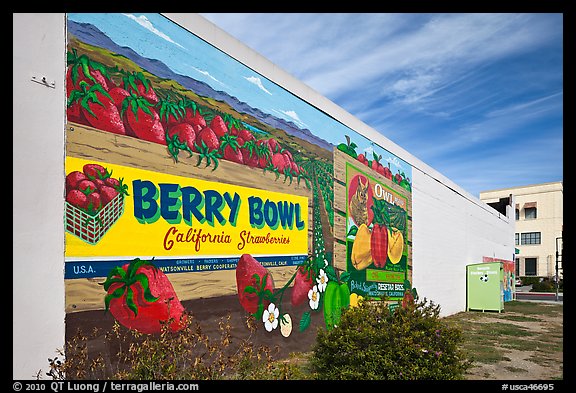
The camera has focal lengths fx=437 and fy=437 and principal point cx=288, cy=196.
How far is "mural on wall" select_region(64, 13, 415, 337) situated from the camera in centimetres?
532

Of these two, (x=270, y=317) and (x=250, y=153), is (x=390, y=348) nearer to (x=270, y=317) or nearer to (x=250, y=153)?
(x=270, y=317)

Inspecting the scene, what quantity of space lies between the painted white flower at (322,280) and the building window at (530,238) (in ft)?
184

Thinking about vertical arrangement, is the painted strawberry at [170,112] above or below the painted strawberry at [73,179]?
above

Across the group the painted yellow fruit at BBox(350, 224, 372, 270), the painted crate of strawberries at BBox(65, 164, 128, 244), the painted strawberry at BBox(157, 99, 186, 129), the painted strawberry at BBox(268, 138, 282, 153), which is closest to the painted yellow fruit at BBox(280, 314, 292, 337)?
the painted yellow fruit at BBox(350, 224, 372, 270)

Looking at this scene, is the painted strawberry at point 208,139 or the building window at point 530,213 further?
the building window at point 530,213

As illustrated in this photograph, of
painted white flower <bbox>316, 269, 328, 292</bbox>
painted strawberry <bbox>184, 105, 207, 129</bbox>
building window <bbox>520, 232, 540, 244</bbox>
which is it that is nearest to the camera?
painted strawberry <bbox>184, 105, 207, 129</bbox>

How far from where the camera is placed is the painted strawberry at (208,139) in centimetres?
691

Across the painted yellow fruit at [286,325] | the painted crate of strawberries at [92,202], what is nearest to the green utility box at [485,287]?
the painted yellow fruit at [286,325]

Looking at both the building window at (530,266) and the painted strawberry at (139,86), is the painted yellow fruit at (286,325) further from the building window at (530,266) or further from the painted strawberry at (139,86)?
the building window at (530,266)

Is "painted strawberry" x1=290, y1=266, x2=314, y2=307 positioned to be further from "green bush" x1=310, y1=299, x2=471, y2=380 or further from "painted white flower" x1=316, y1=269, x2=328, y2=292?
"green bush" x1=310, y1=299, x2=471, y2=380

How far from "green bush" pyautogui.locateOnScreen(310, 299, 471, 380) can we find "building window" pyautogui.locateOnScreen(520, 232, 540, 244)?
58956 mm

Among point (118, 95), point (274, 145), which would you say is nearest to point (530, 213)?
point (274, 145)
